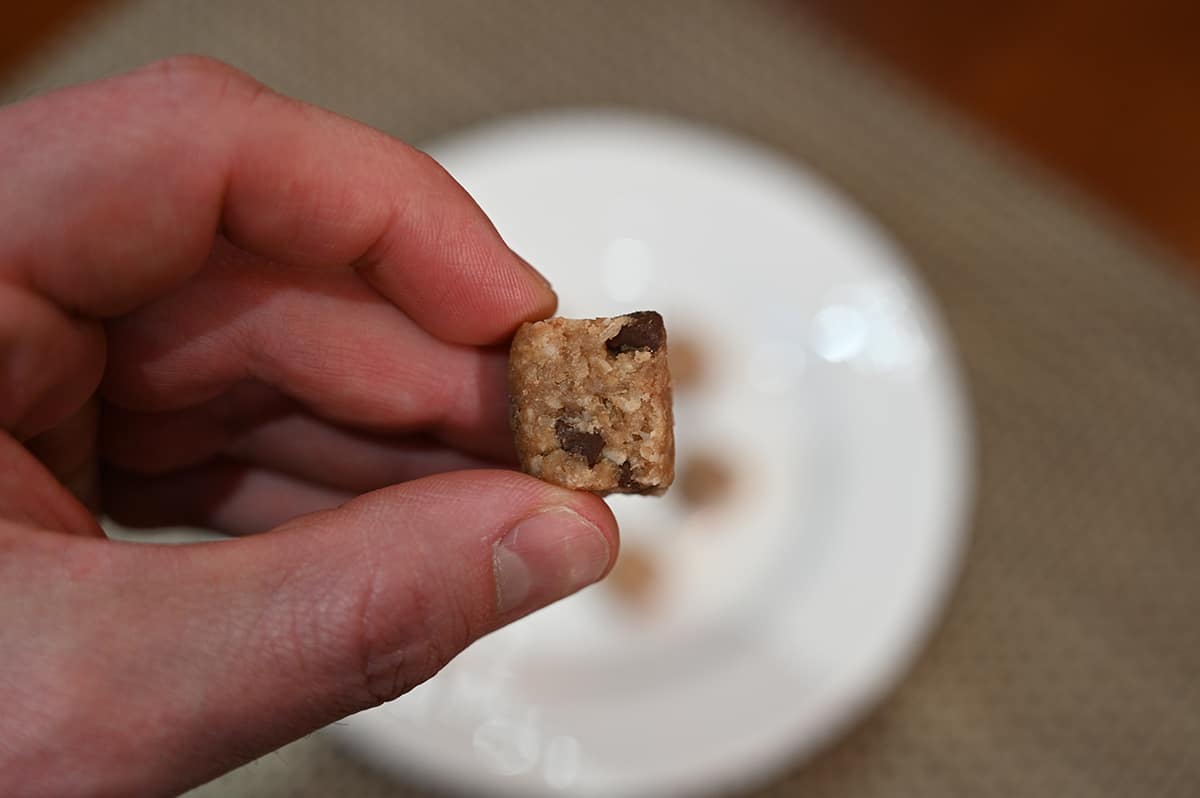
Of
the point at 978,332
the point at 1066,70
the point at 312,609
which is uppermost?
the point at 1066,70

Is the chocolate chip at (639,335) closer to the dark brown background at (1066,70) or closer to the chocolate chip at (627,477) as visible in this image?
the chocolate chip at (627,477)

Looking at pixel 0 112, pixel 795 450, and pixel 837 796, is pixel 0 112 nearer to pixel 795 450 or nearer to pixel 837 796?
pixel 795 450

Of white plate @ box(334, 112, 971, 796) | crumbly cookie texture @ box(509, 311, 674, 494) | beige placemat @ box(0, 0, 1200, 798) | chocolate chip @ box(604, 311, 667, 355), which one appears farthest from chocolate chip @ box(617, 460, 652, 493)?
beige placemat @ box(0, 0, 1200, 798)

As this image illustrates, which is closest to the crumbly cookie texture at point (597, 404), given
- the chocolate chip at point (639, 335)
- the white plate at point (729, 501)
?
the chocolate chip at point (639, 335)

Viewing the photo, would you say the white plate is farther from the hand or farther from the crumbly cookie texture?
the crumbly cookie texture

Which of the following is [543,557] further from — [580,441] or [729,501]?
[729,501]

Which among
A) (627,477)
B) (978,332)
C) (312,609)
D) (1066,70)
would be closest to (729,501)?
(978,332)

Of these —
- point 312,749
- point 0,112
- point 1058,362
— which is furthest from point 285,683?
point 1058,362
